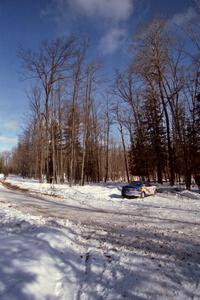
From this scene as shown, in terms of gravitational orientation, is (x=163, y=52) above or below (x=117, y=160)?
above

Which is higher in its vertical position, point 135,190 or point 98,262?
point 135,190

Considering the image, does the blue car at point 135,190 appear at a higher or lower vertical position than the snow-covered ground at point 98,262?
higher

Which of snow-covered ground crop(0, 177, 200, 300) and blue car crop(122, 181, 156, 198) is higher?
blue car crop(122, 181, 156, 198)

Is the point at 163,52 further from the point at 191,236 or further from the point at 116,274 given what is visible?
the point at 116,274

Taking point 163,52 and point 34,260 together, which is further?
point 163,52

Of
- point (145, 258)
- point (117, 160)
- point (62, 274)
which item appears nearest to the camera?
point (62, 274)

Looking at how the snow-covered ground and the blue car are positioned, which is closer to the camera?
the snow-covered ground

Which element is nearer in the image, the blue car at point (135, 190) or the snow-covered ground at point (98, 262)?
the snow-covered ground at point (98, 262)

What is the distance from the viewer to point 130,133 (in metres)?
36.6

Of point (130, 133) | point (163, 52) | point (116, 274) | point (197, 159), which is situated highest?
point (163, 52)

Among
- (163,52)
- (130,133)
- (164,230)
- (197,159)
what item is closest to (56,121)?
(130,133)

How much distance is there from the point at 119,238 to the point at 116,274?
2125 millimetres

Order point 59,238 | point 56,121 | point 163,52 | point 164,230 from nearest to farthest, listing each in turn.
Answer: point 59,238, point 164,230, point 163,52, point 56,121

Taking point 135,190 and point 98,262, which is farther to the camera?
point 135,190
